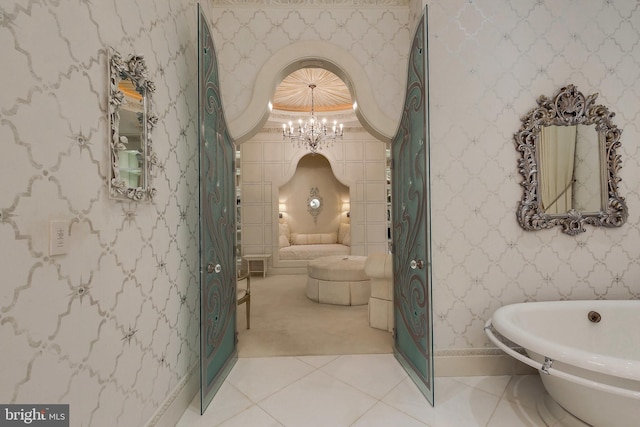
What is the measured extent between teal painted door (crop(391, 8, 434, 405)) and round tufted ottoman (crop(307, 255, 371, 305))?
54.6 inches

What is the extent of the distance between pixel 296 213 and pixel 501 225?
17.2 ft

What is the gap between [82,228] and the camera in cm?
108

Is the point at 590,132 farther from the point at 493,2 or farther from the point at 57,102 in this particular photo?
the point at 57,102

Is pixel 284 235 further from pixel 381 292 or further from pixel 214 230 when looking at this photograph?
pixel 214 230

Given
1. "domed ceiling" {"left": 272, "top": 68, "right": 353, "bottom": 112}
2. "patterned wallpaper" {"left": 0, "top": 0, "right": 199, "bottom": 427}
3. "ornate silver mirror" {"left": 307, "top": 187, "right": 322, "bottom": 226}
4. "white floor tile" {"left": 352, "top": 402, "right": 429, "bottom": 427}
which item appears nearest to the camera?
"patterned wallpaper" {"left": 0, "top": 0, "right": 199, "bottom": 427}

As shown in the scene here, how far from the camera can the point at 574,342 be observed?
77.9 inches

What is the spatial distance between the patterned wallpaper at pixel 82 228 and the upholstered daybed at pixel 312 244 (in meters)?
Result: 4.24

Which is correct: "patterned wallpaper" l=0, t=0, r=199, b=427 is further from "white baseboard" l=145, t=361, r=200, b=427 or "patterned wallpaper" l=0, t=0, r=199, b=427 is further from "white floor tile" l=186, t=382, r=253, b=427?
"white floor tile" l=186, t=382, r=253, b=427

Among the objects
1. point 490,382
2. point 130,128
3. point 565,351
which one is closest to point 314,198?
point 490,382

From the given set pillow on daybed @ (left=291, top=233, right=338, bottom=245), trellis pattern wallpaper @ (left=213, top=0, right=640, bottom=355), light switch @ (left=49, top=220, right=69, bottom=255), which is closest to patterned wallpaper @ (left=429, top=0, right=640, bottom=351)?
trellis pattern wallpaper @ (left=213, top=0, right=640, bottom=355)

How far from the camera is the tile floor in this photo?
1.72 m

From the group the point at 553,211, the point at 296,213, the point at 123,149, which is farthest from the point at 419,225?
the point at 296,213

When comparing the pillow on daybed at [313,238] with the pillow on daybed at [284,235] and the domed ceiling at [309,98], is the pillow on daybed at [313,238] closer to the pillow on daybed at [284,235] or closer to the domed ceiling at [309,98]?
the pillow on daybed at [284,235]

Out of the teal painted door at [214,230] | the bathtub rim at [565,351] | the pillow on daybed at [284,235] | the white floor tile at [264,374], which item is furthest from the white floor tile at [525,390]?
the pillow on daybed at [284,235]
